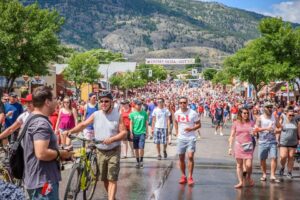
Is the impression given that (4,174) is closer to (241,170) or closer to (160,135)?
(241,170)

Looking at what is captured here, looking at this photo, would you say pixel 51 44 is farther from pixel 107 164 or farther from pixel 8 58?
pixel 107 164

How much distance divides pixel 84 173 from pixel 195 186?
3.23 m

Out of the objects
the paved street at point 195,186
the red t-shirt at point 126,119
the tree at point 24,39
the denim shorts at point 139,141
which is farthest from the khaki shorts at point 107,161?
A: the tree at point 24,39

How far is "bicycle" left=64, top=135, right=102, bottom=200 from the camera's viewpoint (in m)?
8.59

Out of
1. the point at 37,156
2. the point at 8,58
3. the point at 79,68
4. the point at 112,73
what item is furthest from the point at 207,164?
the point at 112,73

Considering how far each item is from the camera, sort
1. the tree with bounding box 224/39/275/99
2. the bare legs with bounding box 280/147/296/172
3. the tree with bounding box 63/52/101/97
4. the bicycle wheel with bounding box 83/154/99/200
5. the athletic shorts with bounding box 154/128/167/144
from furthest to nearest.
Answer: the tree with bounding box 63/52/101/97 < the tree with bounding box 224/39/275/99 < the athletic shorts with bounding box 154/128/167/144 < the bare legs with bounding box 280/147/296/172 < the bicycle wheel with bounding box 83/154/99/200


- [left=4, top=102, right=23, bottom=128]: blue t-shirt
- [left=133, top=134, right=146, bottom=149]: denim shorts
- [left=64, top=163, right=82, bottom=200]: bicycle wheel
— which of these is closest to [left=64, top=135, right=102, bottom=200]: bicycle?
[left=64, top=163, right=82, bottom=200]: bicycle wheel

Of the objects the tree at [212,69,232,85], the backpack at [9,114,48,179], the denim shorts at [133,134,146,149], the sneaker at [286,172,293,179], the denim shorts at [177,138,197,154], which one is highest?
the tree at [212,69,232,85]

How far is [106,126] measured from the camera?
8.86 meters

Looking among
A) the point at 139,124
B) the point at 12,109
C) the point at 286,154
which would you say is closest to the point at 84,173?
the point at 286,154

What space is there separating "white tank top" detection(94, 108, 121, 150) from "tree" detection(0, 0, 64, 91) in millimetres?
27564

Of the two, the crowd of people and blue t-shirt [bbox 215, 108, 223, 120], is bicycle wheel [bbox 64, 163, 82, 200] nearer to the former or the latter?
the crowd of people

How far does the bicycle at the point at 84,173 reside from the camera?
28.2 ft

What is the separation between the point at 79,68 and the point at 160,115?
66.9 m
